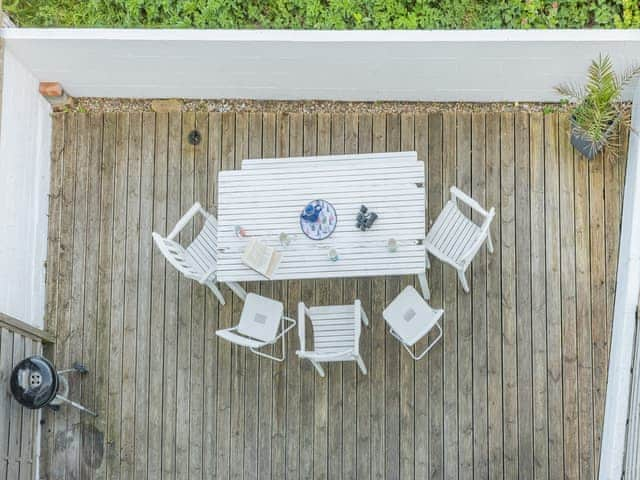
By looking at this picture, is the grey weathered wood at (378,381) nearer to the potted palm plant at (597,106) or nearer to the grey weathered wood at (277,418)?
the grey weathered wood at (277,418)

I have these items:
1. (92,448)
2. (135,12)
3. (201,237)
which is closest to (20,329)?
(92,448)

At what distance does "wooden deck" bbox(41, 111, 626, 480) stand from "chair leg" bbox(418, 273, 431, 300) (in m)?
0.11

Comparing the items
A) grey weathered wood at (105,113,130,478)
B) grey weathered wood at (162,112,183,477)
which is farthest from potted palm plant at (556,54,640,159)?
grey weathered wood at (105,113,130,478)

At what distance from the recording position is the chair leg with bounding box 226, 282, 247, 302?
563 centimetres

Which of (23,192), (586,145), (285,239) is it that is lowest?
(285,239)

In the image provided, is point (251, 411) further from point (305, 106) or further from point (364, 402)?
point (305, 106)

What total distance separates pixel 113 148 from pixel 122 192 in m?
0.39

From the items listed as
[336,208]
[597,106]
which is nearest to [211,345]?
[336,208]

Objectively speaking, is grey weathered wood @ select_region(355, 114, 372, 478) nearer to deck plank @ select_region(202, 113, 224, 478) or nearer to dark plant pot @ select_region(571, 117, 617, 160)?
deck plank @ select_region(202, 113, 224, 478)

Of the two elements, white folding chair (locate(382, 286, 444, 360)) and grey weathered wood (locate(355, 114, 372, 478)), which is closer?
white folding chair (locate(382, 286, 444, 360))

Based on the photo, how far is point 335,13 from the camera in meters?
5.38

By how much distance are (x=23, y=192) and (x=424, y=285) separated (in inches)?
128

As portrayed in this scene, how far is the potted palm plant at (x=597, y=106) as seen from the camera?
5285 mm

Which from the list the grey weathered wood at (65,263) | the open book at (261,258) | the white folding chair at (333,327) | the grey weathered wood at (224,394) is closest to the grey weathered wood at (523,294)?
the white folding chair at (333,327)
